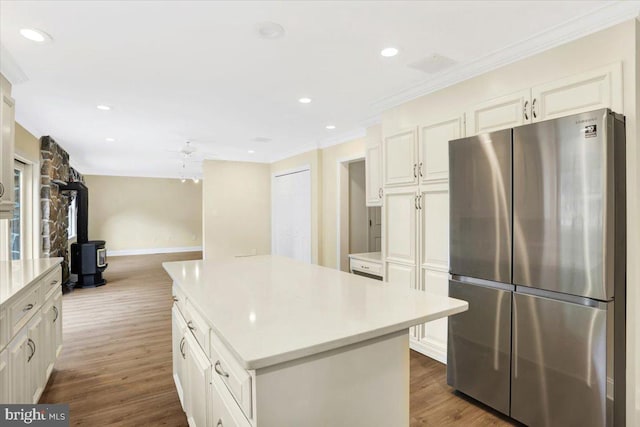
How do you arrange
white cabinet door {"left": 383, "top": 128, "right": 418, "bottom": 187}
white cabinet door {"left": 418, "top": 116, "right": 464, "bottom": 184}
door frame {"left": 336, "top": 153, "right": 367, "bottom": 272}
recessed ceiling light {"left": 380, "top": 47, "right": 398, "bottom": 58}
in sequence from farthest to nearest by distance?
1. door frame {"left": 336, "top": 153, "right": 367, "bottom": 272}
2. white cabinet door {"left": 383, "top": 128, "right": 418, "bottom": 187}
3. white cabinet door {"left": 418, "top": 116, "right": 464, "bottom": 184}
4. recessed ceiling light {"left": 380, "top": 47, "right": 398, "bottom": 58}

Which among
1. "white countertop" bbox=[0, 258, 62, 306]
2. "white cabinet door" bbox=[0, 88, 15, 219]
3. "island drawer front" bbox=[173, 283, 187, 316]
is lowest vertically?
"island drawer front" bbox=[173, 283, 187, 316]

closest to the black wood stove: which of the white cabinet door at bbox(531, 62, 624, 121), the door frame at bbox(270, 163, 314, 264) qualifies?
the door frame at bbox(270, 163, 314, 264)

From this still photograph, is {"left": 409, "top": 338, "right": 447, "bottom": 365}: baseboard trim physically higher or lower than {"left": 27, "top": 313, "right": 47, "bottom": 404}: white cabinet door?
lower

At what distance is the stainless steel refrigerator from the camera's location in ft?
5.39

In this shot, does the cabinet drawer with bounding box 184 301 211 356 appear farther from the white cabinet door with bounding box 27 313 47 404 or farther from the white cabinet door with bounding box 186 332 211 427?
the white cabinet door with bounding box 27 313 47 404

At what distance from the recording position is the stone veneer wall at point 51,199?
4719 millimetres

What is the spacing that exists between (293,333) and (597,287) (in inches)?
63.2

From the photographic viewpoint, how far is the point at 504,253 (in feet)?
6.63

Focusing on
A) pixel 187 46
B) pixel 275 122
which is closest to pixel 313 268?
pixel 187 46

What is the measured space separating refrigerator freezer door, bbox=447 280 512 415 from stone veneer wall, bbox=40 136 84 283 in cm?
548

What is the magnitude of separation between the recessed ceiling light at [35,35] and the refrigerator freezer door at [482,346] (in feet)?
10.4

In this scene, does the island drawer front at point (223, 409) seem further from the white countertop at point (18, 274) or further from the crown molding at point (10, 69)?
the crown molding at point (10, 69)

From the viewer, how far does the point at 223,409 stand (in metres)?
1.20

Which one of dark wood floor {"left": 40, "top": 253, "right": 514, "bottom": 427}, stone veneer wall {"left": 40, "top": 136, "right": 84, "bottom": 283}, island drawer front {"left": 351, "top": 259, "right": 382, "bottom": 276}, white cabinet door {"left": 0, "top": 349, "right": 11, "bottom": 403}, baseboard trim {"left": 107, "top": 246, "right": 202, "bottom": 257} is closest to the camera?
white cabinet door {"left": 0, "top": 349, "right": 11, "bottom": 403}
